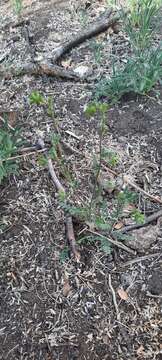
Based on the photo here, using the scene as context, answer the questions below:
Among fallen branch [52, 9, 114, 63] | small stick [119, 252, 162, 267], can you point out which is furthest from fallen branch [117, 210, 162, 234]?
fallen branch [52, 9, 114, 63]

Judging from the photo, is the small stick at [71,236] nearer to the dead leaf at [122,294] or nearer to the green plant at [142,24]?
the dead leaf at [122,294]

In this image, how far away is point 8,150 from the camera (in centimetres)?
236

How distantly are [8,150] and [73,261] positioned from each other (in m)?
0.71

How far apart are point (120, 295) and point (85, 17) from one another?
2.43 m

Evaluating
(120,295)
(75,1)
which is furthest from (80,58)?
(120,295)

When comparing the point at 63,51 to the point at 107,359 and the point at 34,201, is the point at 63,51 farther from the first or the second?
the point at 107,359

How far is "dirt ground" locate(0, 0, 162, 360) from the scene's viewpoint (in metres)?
1.85

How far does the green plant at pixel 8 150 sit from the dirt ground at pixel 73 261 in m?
0.08

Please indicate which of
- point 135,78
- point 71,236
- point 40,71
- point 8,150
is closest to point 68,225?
point 71,236

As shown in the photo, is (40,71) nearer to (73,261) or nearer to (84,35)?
(84,35)

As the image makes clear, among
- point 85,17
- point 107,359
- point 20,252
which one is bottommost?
point 107,359

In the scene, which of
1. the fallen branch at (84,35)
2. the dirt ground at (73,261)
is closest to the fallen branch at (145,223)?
the dirt ground at (73,261)

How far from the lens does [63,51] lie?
10.8 ft

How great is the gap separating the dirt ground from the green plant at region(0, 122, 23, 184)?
3.1 inches
